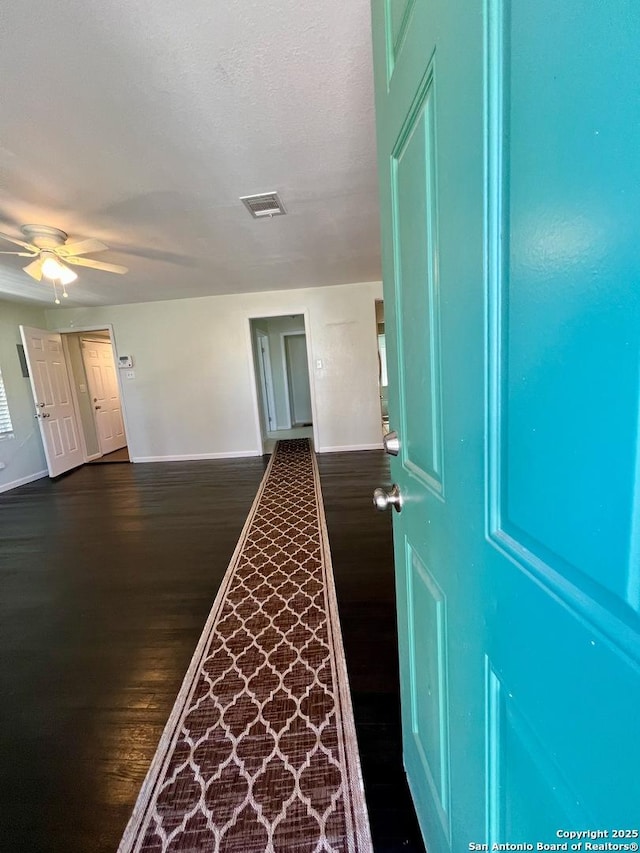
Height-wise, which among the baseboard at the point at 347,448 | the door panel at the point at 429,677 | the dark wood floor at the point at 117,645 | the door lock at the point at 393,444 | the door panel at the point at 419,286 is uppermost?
the door panel at the point at 419,286

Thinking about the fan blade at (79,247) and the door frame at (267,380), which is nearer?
the fan blade at (79,247)

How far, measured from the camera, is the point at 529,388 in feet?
1.22

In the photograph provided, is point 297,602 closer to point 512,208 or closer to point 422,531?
point 422,531

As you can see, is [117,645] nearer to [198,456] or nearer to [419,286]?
[419,286]

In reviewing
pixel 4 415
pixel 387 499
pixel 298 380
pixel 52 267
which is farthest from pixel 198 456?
pixel 387 499

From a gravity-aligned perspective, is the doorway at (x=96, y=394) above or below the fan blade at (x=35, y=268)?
below

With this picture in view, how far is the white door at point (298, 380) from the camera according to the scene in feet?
27.7

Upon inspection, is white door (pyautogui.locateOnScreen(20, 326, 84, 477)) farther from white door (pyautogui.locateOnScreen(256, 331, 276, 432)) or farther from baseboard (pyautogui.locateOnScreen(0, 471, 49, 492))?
white door (pyautogui.locateOnScreen(256, 331, 276, 432))

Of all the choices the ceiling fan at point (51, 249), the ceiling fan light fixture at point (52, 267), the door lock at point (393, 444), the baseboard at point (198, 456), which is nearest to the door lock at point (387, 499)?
the door lock at point (393, 444)

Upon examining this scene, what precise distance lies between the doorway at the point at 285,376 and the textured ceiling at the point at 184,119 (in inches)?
182

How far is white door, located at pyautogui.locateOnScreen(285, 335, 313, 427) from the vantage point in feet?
27.7

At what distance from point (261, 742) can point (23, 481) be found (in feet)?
17.2

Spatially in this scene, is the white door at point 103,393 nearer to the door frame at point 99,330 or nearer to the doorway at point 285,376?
the door frame at point 99,330

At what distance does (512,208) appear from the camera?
0.37m
